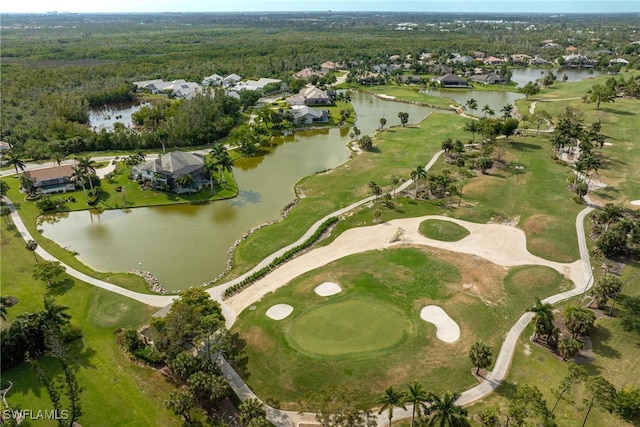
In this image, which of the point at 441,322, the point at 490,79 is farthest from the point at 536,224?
the point at 490,79

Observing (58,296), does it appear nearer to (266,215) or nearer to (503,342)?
(266,215)

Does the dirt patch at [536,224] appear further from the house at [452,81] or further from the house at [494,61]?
the house at [494,61]

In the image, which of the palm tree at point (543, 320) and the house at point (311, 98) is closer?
the palm tree at point (543, 320)

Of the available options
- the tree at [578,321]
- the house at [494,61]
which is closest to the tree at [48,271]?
the tree at [578,321]

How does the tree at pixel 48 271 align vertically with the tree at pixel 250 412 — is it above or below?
above

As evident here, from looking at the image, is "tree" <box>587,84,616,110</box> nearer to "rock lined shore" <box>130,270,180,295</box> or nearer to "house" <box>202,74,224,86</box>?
"house" <box>202,74,224,86</box>

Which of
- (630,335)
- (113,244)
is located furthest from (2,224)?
(630,335)

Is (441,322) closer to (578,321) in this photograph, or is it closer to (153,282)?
(578,321)
